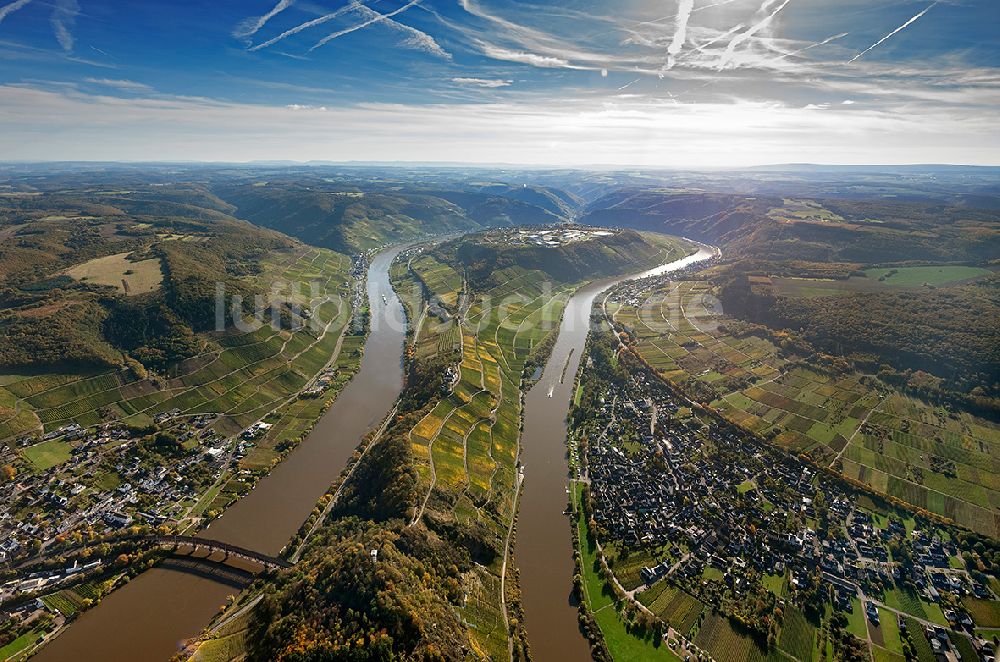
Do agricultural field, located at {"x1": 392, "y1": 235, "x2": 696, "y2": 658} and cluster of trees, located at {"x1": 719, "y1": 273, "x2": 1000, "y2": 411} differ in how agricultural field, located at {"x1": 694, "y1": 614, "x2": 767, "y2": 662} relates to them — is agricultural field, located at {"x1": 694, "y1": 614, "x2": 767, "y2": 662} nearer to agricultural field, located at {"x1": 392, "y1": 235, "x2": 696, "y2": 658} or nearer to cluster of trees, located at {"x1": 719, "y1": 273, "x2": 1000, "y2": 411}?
agricultural field, located at {"x1": 392, "y1": 235, "x2": 696, "y2": 658}

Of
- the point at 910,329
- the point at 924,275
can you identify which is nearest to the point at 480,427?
the point at 910,329

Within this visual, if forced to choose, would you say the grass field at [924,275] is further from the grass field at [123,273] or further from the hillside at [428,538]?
the grass field at [123,273]

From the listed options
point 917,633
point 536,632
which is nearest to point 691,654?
point 536,632

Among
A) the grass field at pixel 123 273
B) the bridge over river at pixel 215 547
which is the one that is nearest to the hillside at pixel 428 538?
the bridge over river at pixel 215 547

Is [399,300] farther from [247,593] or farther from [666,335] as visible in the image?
[247,593]

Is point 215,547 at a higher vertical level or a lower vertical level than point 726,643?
higher

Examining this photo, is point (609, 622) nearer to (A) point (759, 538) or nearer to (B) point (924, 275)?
(A) point (759, 538)

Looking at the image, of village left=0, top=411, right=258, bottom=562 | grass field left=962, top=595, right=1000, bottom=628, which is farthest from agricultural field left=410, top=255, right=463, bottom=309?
grass field left=962, top=595, right=1000, bottom=628
